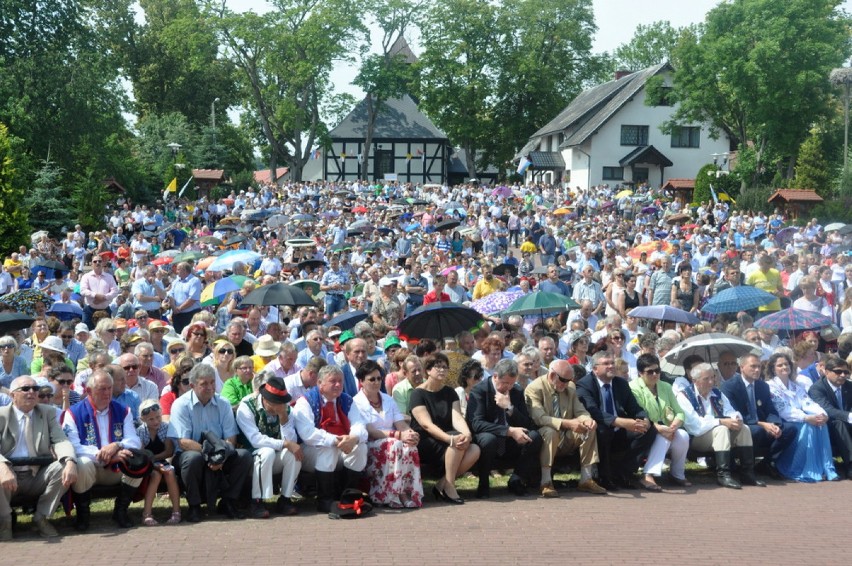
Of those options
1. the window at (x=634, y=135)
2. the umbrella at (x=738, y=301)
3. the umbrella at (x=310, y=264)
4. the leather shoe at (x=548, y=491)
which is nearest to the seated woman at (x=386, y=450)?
the leather shoe at (x=548, y=491)

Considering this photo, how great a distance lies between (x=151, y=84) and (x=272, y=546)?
2737 inches

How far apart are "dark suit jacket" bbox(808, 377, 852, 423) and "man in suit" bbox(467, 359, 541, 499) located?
3322mm

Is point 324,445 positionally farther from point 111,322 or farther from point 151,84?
point 151,84

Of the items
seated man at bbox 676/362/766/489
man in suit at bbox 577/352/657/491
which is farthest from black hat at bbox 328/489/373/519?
seated man at bbox 676/362/766/489

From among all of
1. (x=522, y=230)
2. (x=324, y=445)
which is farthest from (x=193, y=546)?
(x=522, y=230)

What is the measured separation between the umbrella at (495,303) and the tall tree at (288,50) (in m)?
49.0

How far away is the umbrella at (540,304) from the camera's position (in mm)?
14078

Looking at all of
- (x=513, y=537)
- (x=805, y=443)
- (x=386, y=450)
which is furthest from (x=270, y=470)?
(x=805, y=443)

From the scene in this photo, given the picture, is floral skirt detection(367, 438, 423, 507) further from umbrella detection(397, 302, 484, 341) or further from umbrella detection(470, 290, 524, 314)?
umbrella detection(470, 290, 524, 314)

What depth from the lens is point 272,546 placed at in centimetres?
784

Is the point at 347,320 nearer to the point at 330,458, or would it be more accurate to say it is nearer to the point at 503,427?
the point at 503,427

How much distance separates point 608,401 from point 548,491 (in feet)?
3.94

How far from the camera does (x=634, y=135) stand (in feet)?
205

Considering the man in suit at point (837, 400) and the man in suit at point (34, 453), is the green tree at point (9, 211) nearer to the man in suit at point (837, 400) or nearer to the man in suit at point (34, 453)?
the man in suit at point (34, 453)
